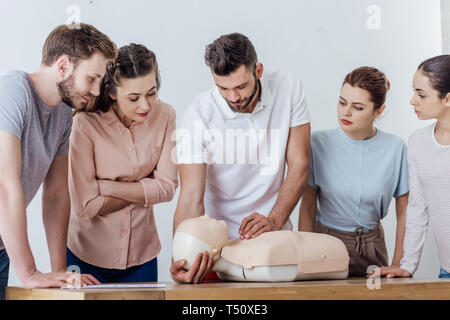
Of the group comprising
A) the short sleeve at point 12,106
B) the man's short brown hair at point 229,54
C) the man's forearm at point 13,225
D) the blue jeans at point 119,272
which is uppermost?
the man's short brown hair at point 229,54

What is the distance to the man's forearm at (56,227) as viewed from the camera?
1.25 meters

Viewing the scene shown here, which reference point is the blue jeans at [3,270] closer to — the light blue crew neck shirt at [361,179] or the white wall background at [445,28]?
the light blue crew neck shirt at [361,179]

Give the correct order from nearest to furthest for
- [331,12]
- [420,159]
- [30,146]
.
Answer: [30,146] < [420,159] < [331,12]

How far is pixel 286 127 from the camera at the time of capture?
1.41m

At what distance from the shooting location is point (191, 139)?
1.40m

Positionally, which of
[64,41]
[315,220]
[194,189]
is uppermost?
[64,41]

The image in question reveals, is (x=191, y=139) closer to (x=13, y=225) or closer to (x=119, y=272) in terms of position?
(x=119, y=272)

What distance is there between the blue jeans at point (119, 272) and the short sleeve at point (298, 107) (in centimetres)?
49

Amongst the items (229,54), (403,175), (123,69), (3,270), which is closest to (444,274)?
(403,175)

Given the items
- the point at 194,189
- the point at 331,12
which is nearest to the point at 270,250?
the point at 194,189

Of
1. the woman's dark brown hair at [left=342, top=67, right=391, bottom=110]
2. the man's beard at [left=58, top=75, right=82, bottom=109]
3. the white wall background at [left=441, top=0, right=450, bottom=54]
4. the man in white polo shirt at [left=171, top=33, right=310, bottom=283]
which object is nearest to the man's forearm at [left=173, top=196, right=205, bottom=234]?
the man in white polo shirt at [left=171, top=33, right=310, bottom=283]

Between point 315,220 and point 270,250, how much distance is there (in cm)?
53

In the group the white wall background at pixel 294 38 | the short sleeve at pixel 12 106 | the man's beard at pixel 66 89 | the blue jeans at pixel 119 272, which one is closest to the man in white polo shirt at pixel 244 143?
the white wall background at pixel 294 38
